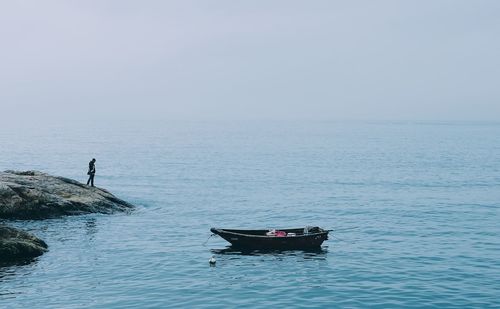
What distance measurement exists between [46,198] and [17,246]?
13.8 meters

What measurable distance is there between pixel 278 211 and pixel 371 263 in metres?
22.8

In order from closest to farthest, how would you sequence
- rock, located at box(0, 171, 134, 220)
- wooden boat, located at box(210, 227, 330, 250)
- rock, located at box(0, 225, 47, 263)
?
rock, located at box(0, 225, 47, 263) → wooden boat, located at box(210, 227, 330, 250) → rock, located at box(0, 171, 134, 220)

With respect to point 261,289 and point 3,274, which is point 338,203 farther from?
point 3,274

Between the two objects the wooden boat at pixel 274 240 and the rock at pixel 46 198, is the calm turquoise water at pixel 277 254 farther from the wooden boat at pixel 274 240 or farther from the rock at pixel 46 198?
the rock at pixel 46 198

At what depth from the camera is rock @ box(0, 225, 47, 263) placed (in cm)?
3631

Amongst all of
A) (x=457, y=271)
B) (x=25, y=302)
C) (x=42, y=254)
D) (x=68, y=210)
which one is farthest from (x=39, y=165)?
(x=457, y=271)

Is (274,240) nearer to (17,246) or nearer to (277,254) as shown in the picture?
(277,254)

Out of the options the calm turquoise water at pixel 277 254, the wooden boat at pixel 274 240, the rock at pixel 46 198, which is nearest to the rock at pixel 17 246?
the calm turquoise water at pixel 277 254

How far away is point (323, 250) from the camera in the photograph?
42.2 metres

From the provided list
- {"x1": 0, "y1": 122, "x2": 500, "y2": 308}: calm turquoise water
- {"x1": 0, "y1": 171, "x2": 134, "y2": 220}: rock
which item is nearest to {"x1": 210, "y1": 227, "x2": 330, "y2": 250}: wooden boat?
{"x1": 0, "y1": 122, "x2": 500, "y2": 308}: calm turquoise water

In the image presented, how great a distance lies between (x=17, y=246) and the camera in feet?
121

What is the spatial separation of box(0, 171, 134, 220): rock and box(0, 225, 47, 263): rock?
1002 cm

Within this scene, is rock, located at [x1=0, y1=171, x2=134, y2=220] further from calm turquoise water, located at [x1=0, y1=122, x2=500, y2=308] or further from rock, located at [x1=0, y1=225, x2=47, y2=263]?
rock, located at [x1=0, y1=225, x2=47, y2=263]

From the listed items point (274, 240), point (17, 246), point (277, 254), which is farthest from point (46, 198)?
point (277, 254)
